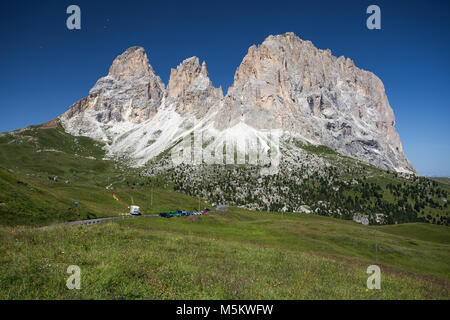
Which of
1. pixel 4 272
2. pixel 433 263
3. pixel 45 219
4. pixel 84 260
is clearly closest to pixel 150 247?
pixel 84 260

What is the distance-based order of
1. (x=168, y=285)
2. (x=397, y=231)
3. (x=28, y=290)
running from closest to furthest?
1. (x=28, y=290)
2. (x=168, y=285)
3. (x=397, y=231)

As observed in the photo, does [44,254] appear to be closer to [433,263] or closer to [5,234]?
[5,234]

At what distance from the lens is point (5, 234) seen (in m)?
18.2

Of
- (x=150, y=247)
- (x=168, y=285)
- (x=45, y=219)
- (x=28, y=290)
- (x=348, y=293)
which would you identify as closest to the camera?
(x=28, y=290)

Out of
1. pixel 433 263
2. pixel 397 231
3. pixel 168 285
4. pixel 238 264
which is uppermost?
pixel 168 285

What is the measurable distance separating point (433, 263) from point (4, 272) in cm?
6425

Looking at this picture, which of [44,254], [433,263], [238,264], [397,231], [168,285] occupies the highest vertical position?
[44,254]

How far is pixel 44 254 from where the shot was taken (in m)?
15.0

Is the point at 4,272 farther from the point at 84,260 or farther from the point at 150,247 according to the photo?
the point at 150,247
